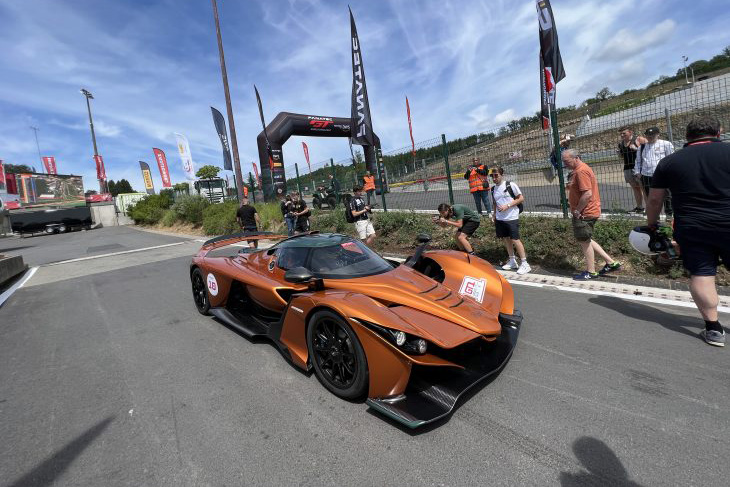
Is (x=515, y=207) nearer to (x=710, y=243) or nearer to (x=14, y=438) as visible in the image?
(x=710, y=243)

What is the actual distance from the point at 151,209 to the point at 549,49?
25397 millimetres

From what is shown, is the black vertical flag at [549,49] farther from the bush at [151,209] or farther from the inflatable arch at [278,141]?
the bush at [151,209]

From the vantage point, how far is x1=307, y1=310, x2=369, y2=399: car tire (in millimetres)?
2537

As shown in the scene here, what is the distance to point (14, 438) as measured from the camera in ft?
8.39

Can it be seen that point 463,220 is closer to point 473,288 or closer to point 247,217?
point 473,288

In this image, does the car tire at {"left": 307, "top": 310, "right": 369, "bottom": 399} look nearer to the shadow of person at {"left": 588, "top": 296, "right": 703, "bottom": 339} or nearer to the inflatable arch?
Answer: the shadow of person at {"left": 588, "top": 296, "right": 703, "bottom": 339}

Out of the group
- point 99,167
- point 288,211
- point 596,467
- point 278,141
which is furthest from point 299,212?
point 99,167

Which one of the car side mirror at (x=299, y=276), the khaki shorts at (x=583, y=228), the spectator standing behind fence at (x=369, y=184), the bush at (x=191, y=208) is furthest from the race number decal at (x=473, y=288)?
the bush at (x=191, y=208)

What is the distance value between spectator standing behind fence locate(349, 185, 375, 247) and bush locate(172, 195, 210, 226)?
14568 mm

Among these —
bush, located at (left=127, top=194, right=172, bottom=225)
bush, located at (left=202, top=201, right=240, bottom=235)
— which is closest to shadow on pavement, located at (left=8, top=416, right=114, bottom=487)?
bush, located at (left=202, top=201, right=240, bottom=235)

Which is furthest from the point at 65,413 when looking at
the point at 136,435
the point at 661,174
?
the point at 661,174

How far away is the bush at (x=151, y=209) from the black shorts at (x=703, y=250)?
27.7 m

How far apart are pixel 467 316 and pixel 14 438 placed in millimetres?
3118

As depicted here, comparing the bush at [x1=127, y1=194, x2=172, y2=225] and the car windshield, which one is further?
the bush at [x1=127, y1=194, x2=172, y2=225]
